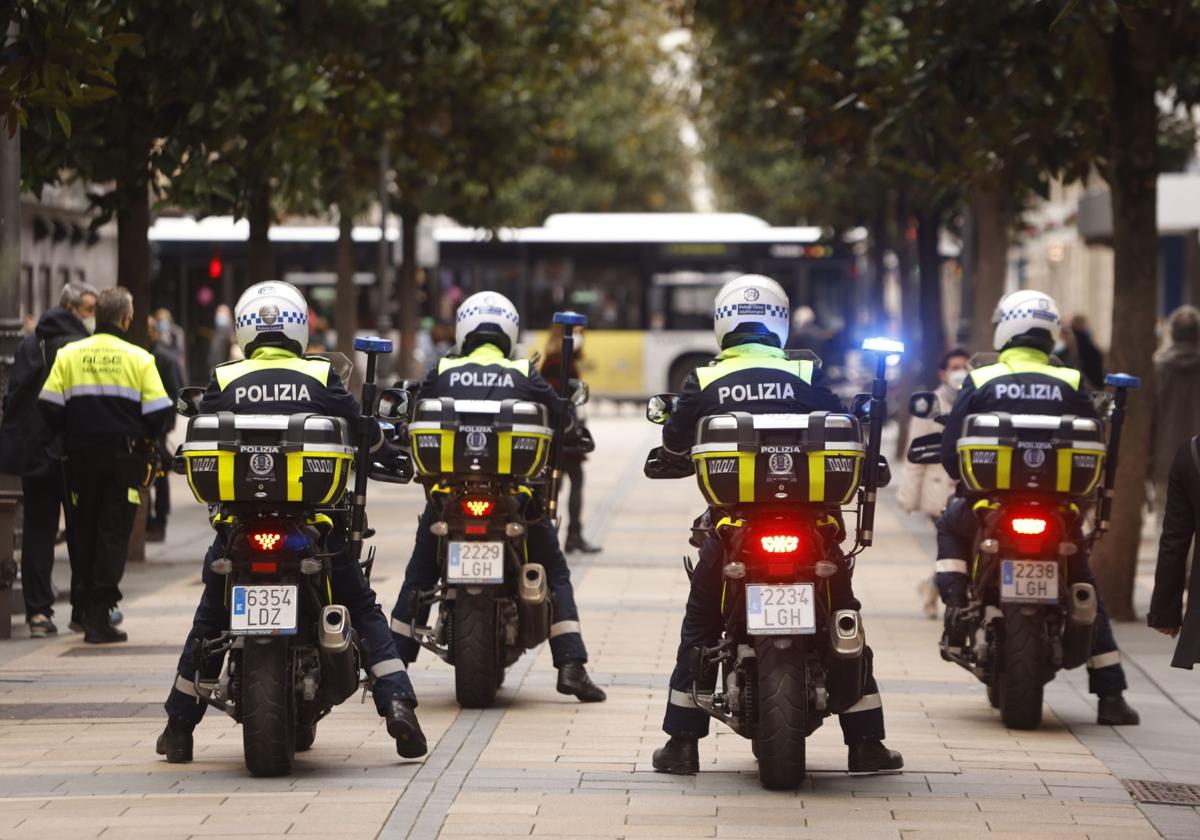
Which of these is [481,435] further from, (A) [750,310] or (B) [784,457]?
(B) [784,457]

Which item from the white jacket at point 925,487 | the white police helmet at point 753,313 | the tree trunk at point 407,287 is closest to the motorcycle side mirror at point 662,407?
the white police helmet at point 753,313

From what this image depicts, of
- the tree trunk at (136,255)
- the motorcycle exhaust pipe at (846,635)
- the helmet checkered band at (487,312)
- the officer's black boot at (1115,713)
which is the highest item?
the tree trunk at (136,255)

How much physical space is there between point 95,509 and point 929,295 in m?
17.4

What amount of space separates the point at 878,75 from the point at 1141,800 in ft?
29.7

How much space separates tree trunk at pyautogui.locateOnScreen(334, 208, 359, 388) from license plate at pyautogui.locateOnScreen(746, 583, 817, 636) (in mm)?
17335

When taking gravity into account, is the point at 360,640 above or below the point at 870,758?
above

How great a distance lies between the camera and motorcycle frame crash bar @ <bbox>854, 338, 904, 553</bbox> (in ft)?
25.7

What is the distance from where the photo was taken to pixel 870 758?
26.1ft

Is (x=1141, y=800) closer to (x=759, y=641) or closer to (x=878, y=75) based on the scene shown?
(x=759, y=641)

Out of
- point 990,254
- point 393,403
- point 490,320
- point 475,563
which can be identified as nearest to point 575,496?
point 490,320

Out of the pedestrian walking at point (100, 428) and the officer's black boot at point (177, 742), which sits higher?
the pedestrian walking at point (100, 428)

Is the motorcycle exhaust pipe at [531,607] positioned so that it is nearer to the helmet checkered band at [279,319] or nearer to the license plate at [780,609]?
the helmet checkered band at [279,319]

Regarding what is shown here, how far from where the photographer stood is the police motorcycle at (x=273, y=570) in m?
7.55

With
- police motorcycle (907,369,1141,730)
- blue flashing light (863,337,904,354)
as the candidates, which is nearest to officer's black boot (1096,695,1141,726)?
police motorcycle (907,369,1141,730)
